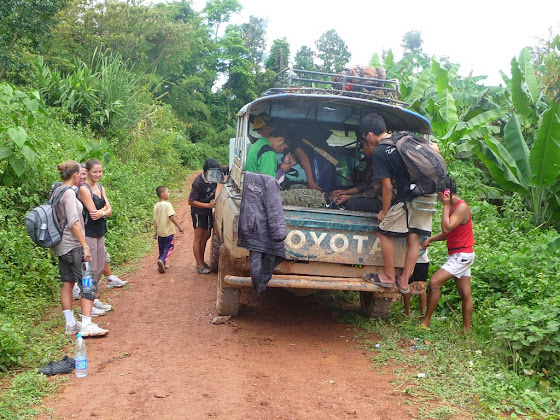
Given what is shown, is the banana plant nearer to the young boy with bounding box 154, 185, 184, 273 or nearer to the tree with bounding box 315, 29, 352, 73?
the young boy with bounding box 154, 185, 184, 273

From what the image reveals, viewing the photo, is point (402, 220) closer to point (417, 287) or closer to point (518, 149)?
point (417, 287)

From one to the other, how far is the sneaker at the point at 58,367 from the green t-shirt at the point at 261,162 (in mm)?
2652

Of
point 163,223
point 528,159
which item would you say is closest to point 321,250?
point 163,223

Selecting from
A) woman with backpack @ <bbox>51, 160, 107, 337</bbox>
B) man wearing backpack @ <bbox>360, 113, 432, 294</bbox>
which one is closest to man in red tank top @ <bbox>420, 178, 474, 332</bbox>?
man wearing backpack @ <bbox>360, 113, 432, 294</bbox>

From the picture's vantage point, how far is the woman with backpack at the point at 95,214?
6160mm

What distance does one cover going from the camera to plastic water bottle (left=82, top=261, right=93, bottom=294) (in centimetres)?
558

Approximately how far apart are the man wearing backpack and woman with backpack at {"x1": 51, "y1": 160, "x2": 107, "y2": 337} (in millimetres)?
2865

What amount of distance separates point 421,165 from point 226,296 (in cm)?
246

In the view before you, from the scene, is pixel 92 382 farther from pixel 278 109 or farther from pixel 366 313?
pixel 278 109

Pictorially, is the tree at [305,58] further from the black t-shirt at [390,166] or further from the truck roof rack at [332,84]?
the black t-shirt at [390,166]

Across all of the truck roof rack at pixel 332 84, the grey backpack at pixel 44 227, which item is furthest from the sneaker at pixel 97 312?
the truck roof rack at pixel 332 84

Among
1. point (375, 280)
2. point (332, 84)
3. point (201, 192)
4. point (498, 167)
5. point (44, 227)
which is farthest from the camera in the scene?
point (498, 167)

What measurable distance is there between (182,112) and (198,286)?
83.7 feet

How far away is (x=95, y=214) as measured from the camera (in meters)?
6.16
